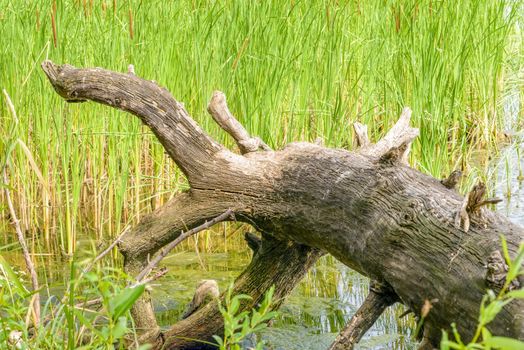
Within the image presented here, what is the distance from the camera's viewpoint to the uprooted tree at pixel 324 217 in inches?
96.5

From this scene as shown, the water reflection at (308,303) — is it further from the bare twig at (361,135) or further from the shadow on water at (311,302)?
the bare twig at (361,135)

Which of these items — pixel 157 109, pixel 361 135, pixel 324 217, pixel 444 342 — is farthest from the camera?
pixel 361 135

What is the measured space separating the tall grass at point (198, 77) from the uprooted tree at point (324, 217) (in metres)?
1.31

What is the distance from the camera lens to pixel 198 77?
5.05m

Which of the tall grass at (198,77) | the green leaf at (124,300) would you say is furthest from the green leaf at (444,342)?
the tall grass at (198,77)

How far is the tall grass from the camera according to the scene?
4836 millimetres

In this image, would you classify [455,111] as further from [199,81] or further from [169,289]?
[169,289]

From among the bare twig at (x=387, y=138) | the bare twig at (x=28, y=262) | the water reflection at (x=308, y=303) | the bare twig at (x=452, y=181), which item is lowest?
the water reflection at (x=308, y=303)

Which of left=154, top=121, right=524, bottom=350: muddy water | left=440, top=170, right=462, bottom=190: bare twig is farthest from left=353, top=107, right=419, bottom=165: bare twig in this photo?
left=154, top=121, right=524, bottom=350: muddy water

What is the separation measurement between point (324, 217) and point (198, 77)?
7.59 feet

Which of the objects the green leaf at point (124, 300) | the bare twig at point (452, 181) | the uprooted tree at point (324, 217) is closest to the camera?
the green leaf at point (124, 300)

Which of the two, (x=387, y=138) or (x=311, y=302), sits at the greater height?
(x=387, y=138)

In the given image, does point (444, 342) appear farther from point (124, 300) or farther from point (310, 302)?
point (310, 302)

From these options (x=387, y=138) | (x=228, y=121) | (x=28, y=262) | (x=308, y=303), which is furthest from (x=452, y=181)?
(x=308, y=303)
